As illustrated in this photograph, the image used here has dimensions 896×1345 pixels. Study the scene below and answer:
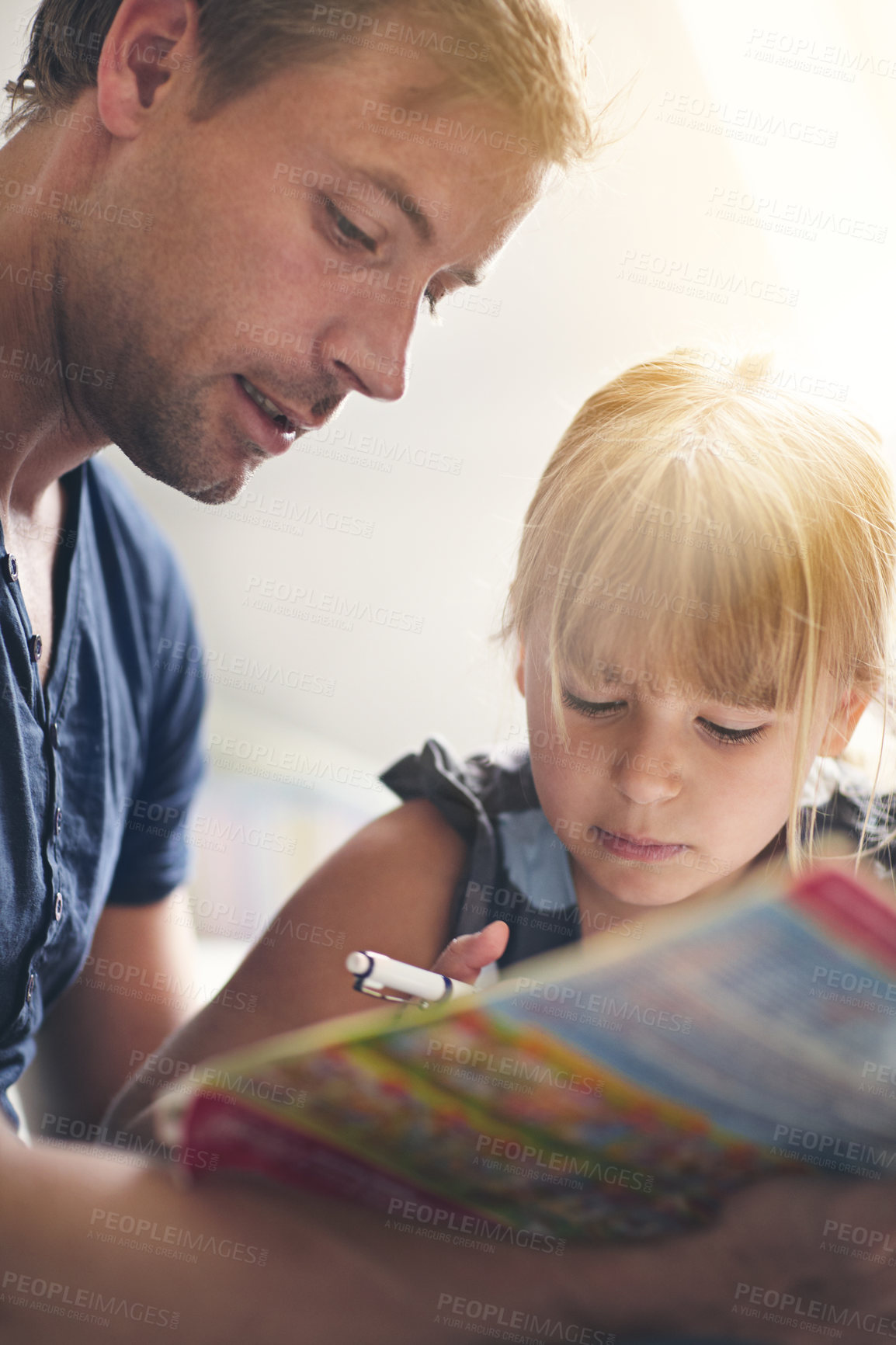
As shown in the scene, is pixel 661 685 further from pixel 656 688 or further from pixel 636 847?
pixel 636 847

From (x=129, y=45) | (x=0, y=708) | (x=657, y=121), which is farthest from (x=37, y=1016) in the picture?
(x=657, y=121)

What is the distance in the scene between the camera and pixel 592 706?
0.62 m

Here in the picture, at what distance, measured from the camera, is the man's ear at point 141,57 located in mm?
611

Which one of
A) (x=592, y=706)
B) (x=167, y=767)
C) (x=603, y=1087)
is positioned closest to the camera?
(x=603, y=1087)

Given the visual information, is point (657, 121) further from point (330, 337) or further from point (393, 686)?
point (393, 686)

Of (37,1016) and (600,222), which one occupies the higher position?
(600,222)

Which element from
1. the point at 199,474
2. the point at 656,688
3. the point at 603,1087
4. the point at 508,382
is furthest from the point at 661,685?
the point at 508,382

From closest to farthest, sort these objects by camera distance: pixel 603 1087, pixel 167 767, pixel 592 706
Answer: pixel 603 1087
pixel 592 706
pixel 167 767

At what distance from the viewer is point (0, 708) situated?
23.2 inches

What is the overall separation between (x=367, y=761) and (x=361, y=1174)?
24.7 inches

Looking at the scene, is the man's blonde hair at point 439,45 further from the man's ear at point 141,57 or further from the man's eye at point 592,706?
the man's eye at point 592,706

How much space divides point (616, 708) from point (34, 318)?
1.61 ft

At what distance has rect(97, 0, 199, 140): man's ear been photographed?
61cm

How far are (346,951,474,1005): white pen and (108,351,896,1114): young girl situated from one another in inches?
2.2
